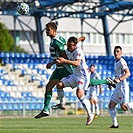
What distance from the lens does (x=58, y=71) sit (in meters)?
16.6

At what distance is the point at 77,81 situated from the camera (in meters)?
16.1

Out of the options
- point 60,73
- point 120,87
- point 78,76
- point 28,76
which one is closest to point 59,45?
point 60,73

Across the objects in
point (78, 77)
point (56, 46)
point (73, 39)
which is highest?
point (73, 39)

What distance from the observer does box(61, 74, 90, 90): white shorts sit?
52.6 ft

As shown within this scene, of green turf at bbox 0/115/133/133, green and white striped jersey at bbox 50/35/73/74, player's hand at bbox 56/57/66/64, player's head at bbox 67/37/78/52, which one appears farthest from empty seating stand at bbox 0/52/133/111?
player's hand at bbox 56/57/66/64

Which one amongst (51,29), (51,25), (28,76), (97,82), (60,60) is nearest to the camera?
(60,60)

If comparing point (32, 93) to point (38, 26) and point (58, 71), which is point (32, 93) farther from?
point (58, 71)

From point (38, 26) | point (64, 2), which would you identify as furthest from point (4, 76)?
point (38, 26)

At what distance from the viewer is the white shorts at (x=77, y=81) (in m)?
16.0

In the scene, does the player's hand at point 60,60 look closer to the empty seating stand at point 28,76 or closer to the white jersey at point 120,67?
the white jersey at point 120,67

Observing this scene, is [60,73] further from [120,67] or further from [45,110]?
[120,67]

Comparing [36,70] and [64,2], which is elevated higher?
[64,2]

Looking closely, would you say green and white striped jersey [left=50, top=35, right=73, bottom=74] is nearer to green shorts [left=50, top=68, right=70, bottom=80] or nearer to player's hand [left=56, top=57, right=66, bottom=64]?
green shorts [left=50, top=68, right=70, bottom=80]

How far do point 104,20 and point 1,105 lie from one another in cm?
1888
